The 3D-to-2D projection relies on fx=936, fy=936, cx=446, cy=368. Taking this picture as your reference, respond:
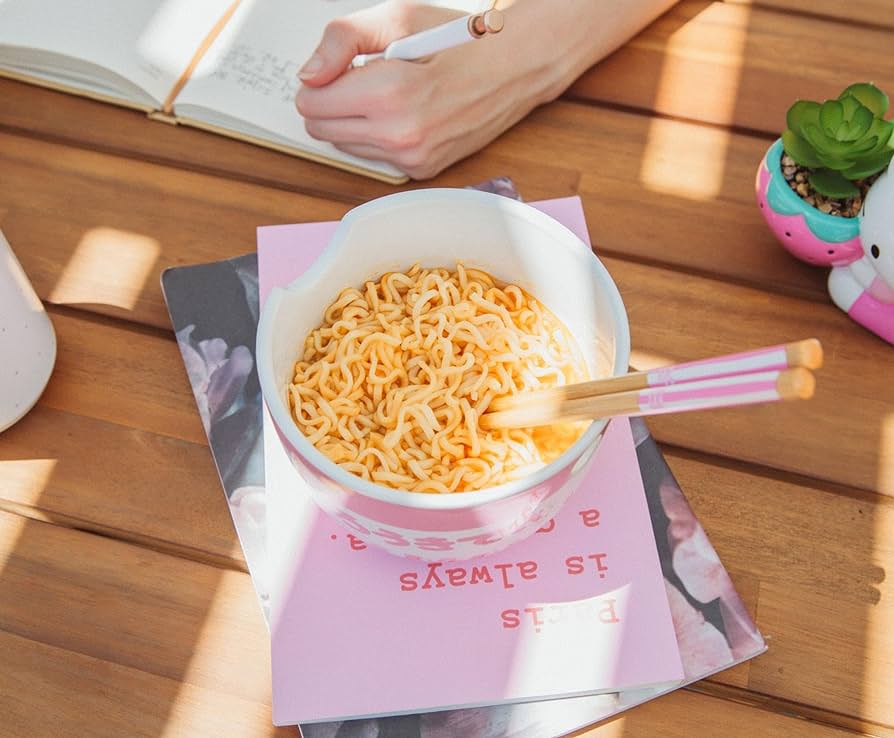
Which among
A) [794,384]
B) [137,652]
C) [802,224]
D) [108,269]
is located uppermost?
[794,384]

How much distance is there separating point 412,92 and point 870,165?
38 cm

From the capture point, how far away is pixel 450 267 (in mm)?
691

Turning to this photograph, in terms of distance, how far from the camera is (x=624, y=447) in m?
0.69

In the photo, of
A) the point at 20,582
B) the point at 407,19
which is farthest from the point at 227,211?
the point at 20,582

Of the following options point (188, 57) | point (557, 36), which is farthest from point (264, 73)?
point (557, 36)

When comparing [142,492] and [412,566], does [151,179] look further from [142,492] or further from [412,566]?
[412,566]

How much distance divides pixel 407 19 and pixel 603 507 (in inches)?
18.7

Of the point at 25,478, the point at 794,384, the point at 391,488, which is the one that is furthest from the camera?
the point at 25,478

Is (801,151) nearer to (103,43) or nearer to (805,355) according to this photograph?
(805,355)

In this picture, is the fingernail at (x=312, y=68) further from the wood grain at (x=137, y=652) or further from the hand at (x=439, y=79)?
the wood grain at (x=137, y=652)

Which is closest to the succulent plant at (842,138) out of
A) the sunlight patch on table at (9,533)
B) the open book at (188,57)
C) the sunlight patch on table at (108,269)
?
the open book at (188,57)

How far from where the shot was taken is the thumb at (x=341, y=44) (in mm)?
810

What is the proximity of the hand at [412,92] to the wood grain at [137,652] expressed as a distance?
0.39 meters

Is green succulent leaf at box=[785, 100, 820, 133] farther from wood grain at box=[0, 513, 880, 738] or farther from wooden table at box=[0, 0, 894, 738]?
wood grain at box=[0, 513, 880, 738]
